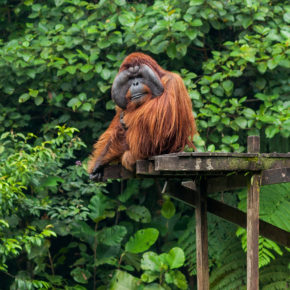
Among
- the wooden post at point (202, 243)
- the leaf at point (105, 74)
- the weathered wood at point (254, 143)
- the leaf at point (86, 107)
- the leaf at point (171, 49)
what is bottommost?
the wooden post at point (202, 243)

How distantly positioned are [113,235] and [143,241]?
349 millimetres

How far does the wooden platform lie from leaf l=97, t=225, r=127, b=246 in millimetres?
1950

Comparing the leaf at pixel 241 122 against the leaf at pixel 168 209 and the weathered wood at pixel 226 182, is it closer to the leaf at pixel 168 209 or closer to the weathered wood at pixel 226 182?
the leaf at pixel 168 209

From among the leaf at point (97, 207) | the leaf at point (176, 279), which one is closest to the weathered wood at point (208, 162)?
the leaf at point (176, 279)

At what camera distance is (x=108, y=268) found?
6652mm

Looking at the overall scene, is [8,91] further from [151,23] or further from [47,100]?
[151,23]

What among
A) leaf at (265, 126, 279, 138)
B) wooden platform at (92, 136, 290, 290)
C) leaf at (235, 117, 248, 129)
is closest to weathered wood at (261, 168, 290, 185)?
wooden platform at (92, 136, 290, 290)

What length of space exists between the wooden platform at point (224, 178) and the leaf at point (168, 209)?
2.08 meters

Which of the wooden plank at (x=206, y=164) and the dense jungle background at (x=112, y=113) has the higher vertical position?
the wooden plank at (x=206, y=164)

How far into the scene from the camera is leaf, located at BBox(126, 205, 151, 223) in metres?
6.38

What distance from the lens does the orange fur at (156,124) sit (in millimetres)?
3617

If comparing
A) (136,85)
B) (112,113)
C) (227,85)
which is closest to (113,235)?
(112,113)

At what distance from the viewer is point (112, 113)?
22.5 ft

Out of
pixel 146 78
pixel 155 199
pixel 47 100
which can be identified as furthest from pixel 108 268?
pixel 146 78
